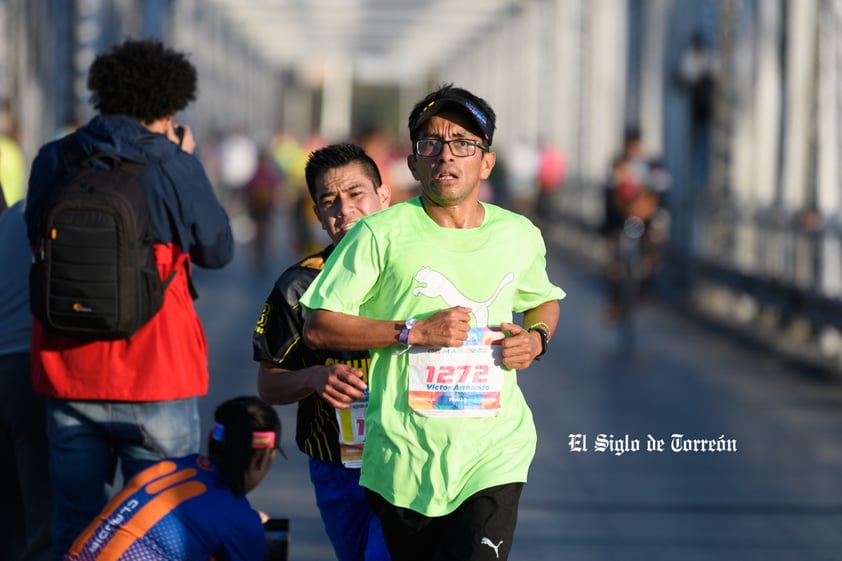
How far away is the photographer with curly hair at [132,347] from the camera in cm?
510

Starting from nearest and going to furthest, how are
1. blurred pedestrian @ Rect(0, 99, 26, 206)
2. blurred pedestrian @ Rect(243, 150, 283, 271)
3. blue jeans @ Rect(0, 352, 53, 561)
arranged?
blue jeans @ Rect(0, 352, 53, 561), blurred pedestrian @ Rect(0, 99, 26, 206), blurred pedestrian @ Rect(243, 150, 283, 271)

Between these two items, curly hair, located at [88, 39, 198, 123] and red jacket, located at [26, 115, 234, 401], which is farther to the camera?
curly hair, located at [88, 39, 198, 123]

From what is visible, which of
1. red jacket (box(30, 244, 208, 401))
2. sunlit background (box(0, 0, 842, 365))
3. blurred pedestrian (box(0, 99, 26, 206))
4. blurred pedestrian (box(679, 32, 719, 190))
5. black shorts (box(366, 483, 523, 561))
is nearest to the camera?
black shorts (box(366, 483, 523, 561))

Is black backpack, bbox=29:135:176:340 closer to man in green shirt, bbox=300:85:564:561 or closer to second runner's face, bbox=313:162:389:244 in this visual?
second runner's face, bbox=313:162:389:244

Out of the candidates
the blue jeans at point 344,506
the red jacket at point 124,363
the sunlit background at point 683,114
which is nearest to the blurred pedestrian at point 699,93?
the sunlit background at point 683,114

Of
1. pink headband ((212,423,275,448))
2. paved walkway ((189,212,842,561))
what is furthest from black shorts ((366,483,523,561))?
paved walkway ((189,212,842,561))

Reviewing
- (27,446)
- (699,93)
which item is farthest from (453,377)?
(699,93)

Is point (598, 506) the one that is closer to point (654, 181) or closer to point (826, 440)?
point (826, 440)

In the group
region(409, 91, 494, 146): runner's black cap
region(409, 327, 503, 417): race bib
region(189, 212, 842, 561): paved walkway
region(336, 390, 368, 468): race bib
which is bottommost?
region(189, 212, 842, 561): paved walkway

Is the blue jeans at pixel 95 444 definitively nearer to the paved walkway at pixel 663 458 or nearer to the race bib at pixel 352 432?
the race bib at pixel 352 432

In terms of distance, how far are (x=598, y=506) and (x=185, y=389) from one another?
335cm

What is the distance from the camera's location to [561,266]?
25984 mm

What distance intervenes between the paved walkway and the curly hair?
2325mm

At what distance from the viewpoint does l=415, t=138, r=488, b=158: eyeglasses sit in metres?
4.17
